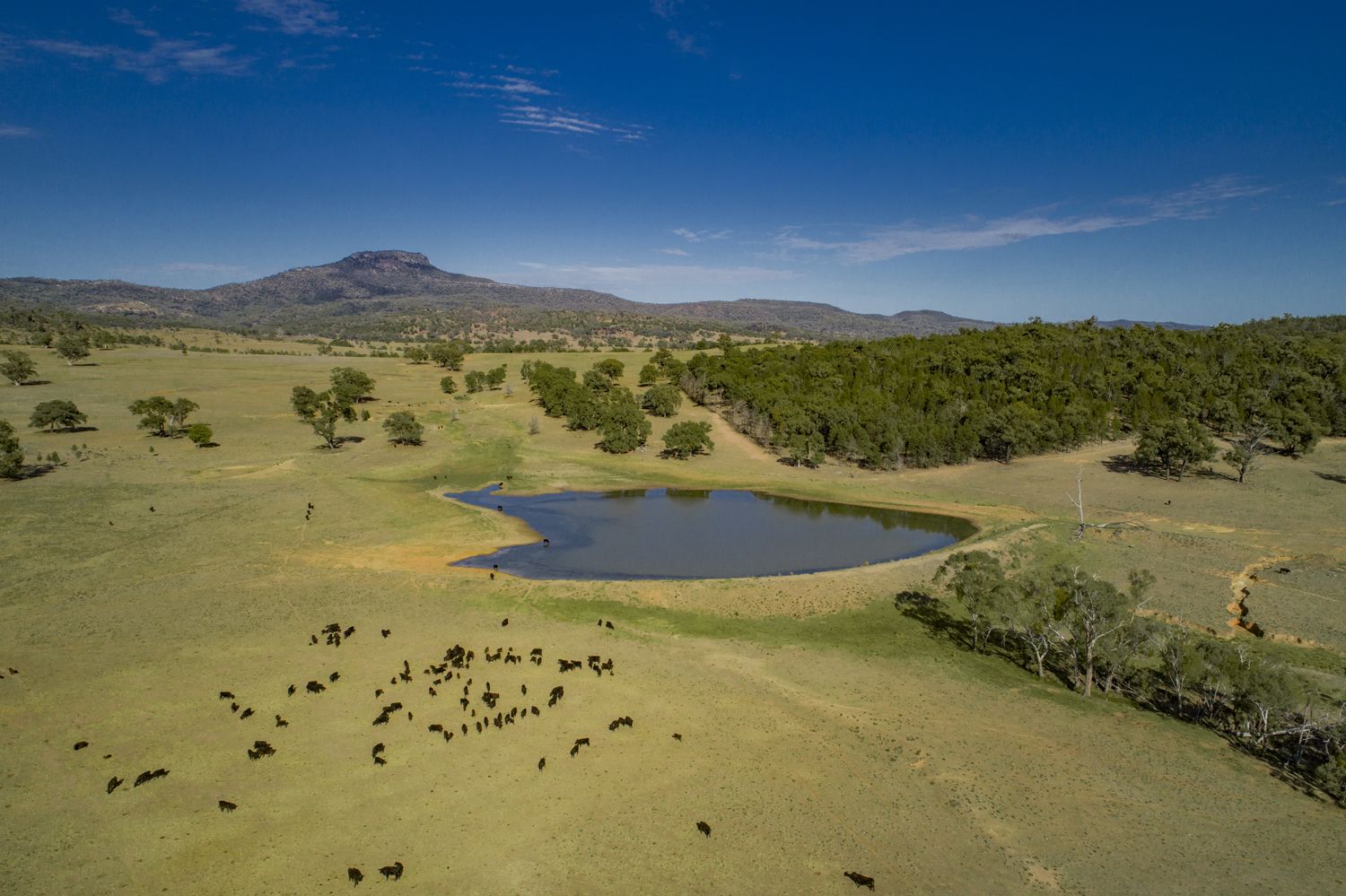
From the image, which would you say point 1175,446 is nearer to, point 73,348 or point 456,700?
point 456,700

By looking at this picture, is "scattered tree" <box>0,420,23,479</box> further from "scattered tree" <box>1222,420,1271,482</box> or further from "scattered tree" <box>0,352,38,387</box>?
"scattered tree" <box>1222,420,1271,482</box>

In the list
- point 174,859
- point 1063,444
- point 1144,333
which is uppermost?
point 1144,333

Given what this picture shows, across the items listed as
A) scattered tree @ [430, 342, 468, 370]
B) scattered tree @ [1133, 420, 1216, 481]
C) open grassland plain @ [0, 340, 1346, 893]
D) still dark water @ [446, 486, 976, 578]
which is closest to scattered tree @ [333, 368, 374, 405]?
scattered tree @ [430, 342, 468, 370]

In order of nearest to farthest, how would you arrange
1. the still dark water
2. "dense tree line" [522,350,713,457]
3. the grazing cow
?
the grazing cow, the still dark water, "dense tree line" [522,350,713,457]

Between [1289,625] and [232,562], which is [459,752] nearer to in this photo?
[232,562]

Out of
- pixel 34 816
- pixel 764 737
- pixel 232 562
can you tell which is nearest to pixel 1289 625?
pixel 764 737

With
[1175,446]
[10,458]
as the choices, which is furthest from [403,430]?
[1175,446]
